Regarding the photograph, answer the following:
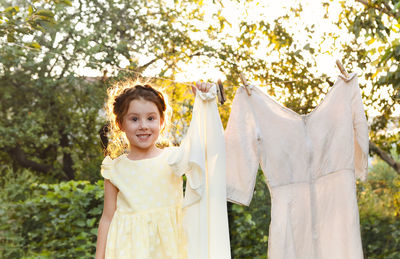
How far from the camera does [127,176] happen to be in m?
2.06

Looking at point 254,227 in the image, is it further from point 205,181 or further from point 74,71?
point 74,71

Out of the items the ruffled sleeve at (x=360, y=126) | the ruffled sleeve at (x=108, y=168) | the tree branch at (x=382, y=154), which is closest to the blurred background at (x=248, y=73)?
the tree branch at (x=382, y=154)

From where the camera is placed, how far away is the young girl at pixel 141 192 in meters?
1.96

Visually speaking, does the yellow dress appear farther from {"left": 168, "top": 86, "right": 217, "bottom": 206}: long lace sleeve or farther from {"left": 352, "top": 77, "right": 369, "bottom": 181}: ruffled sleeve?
{"left": 352, "top": 77, "right": 369, "bottom": 181}: ruffled sleeve

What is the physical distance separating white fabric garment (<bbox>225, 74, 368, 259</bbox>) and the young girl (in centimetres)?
29

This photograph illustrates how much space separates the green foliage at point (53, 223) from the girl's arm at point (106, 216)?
2503 millimetres

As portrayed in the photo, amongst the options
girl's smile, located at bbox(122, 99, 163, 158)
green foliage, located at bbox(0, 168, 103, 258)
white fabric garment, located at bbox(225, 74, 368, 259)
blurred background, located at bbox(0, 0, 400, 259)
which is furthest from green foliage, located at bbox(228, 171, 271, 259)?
girl's smile, located at bbox(122, 99, 163, 158)

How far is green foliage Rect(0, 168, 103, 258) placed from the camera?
454 centimetres

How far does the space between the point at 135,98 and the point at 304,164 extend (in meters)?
0.76

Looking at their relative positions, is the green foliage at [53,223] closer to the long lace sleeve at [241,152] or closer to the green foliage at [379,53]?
the green foliage at [379,53]

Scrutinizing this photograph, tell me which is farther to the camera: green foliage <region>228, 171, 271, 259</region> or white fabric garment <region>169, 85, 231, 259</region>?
green foliage <region>228, 171, 271, 259</region>

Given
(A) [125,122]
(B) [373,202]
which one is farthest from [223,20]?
(A) [125,122]

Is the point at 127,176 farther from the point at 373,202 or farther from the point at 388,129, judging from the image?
the point at 373,202

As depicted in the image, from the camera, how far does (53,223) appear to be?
14.9 ft
